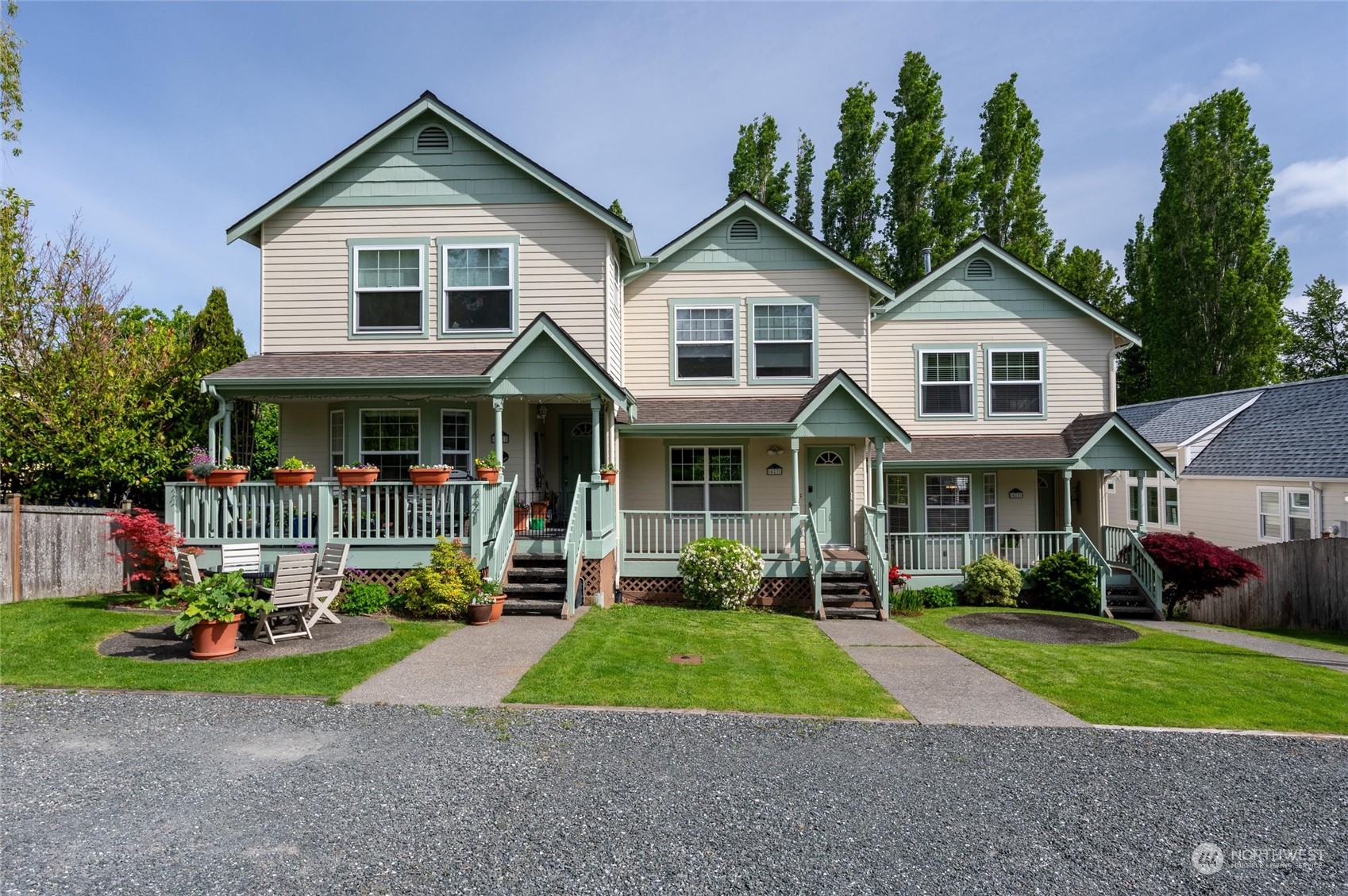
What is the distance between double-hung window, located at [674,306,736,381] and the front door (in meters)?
2.80

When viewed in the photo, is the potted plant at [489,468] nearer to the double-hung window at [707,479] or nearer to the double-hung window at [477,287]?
the double-hung window at [477,287]

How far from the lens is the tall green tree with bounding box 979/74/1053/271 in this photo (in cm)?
2881

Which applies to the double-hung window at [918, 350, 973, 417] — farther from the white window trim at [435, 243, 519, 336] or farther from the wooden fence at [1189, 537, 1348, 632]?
the white window trim at [435, 243, 519, 336]

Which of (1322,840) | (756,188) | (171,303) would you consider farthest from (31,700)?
(756,188)

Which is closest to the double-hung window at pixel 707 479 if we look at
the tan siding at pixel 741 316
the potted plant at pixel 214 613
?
the tan siding at pixel 741 316

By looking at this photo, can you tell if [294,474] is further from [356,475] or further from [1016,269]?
[1016,269]

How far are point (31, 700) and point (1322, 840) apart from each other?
10.9m

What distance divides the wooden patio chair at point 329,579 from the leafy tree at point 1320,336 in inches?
2086

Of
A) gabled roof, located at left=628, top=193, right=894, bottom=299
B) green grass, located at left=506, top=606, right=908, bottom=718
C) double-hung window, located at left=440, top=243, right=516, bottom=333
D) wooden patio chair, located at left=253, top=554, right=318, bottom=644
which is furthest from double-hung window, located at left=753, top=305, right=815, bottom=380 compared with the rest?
wooden patio chair, located at left=253, top=554, right=318, bottom=644

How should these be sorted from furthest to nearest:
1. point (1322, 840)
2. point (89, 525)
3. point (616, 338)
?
point (616, 338)
point (89, 525)
point (1322, 840)

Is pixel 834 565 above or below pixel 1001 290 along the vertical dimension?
below

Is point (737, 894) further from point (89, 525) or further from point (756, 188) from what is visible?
point (756, 188)

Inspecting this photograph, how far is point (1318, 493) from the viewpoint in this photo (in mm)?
17438

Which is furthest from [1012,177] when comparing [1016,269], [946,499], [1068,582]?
[1068,582]
